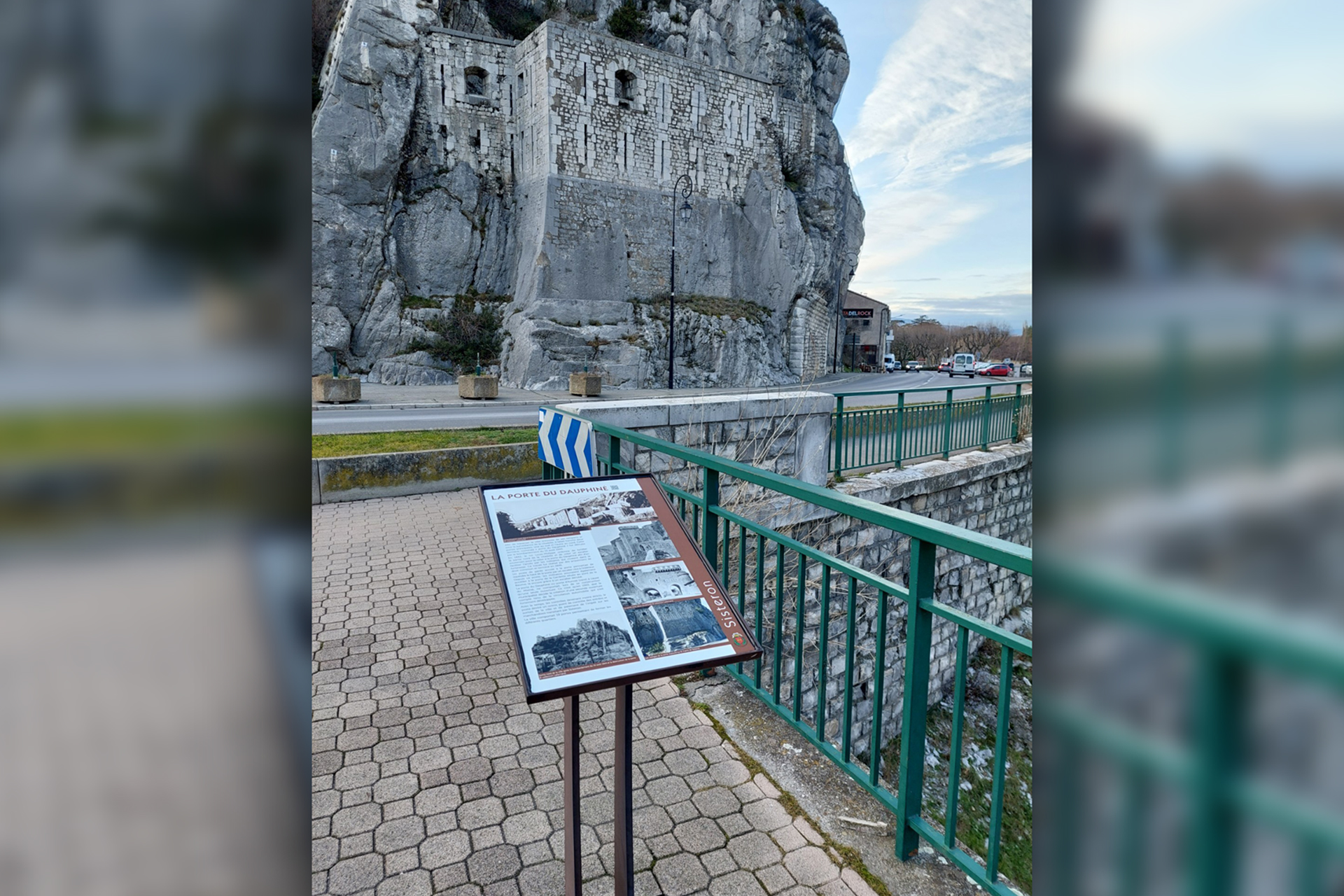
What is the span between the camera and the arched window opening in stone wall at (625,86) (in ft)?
97.4

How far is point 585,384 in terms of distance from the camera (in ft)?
70.3

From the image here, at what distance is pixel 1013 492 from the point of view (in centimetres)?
1220

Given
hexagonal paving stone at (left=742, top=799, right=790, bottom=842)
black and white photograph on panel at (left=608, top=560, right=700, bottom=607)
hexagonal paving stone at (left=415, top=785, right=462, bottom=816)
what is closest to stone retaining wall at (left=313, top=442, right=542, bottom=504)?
hexagonal paving stone at (left=415, top=785, right=462, bottom=816)

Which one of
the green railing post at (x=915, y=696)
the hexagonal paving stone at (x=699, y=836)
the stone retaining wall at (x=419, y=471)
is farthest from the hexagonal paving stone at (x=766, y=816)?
the stone retaining wall at (x=419, y=471)

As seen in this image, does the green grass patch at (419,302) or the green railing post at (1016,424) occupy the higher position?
the green grass patch at (419,302)

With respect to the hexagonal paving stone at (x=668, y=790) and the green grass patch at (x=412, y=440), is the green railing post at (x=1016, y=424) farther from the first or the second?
the hexagonal paving stone at (x=668, y=790)

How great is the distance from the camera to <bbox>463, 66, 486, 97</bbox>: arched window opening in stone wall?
96.0ft

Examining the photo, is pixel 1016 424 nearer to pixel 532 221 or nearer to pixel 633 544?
pixel 633 544

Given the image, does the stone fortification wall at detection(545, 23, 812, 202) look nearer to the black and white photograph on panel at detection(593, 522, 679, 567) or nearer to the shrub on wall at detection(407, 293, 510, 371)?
the shrub on wall at detection(407, 293, 510, 371)

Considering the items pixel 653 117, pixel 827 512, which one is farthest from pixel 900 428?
pixel 653 117

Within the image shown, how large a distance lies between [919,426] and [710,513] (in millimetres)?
7459

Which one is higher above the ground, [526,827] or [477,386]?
[477,386]
